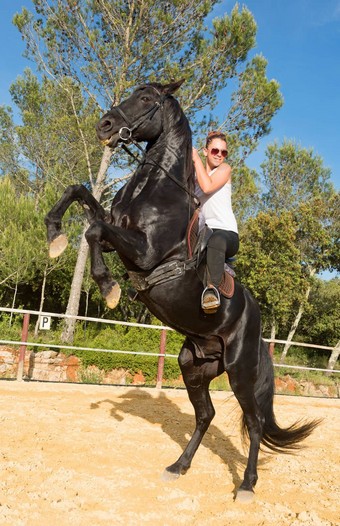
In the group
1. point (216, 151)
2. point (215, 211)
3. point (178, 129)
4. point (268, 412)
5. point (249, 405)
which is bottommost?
point (268, 412)

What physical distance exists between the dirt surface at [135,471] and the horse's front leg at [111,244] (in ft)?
4.54

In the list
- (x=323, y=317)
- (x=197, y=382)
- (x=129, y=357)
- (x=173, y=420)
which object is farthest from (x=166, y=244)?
(x=323, y=317)

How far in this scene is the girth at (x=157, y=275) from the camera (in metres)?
2.88

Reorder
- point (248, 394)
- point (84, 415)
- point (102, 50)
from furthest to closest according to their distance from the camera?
1. point (102, 50)
2. point (84, 415)
3. point (248, 394)

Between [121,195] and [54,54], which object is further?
[54,54]

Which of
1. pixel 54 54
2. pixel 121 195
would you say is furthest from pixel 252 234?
pixel 121 195

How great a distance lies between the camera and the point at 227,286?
3.32 m

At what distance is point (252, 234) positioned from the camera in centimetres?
2152

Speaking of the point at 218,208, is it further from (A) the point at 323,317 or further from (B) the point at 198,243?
(A) the point at 323,317

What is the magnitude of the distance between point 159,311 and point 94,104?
13953 millimetres

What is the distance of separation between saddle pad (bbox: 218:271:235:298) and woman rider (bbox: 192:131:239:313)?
17 cm

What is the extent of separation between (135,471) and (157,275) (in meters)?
1.83

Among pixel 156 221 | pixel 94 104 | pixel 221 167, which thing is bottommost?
pixel 156 221

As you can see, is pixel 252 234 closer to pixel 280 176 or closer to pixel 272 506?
pixel 280 176
